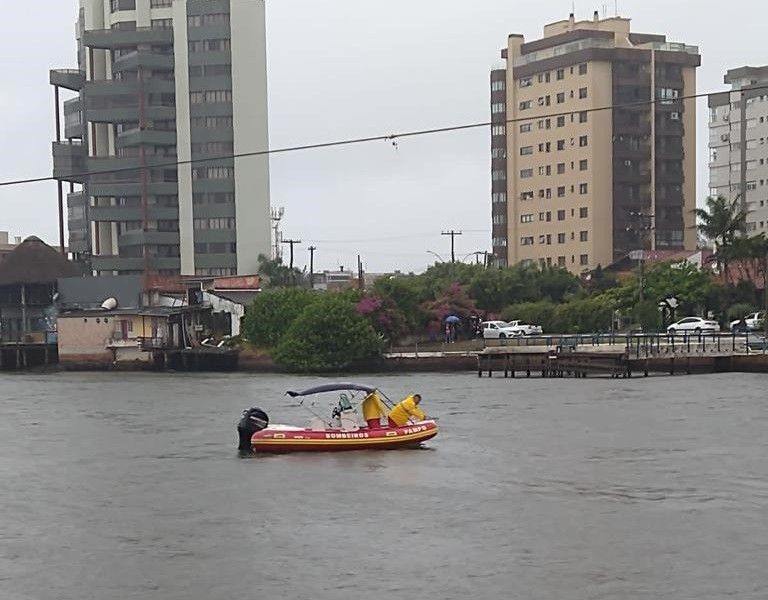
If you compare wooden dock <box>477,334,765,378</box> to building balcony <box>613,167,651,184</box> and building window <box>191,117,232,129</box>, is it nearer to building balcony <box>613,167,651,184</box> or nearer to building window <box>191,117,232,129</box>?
building balcony <box>613,167,651,184</box>

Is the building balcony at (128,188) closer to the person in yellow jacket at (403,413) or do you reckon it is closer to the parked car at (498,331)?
the parked car at (498,331)

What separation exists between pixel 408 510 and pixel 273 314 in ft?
178

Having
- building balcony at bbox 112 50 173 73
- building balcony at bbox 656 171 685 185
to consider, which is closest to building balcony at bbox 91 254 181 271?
building balcony at bbox 112 50 173 73

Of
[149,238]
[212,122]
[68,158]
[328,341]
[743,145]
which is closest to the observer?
[328,341]

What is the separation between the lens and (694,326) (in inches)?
3051

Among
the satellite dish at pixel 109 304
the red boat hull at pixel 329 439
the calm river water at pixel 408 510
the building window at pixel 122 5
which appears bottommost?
the calm river water at pixel 408 510

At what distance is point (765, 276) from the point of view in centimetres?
7956

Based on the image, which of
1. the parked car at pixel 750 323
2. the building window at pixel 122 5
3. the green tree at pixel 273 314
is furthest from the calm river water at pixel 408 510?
the building window at pixel 122 5

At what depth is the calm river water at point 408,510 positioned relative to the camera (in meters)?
21.3

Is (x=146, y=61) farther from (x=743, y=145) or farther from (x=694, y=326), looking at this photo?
(x=743, y=145)

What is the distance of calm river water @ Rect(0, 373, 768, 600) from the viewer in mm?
21344

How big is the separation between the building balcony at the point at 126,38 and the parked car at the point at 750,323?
58996 mm

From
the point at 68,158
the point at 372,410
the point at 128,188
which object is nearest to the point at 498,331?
the point at 128,188

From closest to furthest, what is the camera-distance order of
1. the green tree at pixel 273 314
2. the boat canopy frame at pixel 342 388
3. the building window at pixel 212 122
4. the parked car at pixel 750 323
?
the boat canopy frame at pixel 342 388, the parked car at pixel 750 323, the green tree at pixel 273 314, the building window at pixel 212 122
